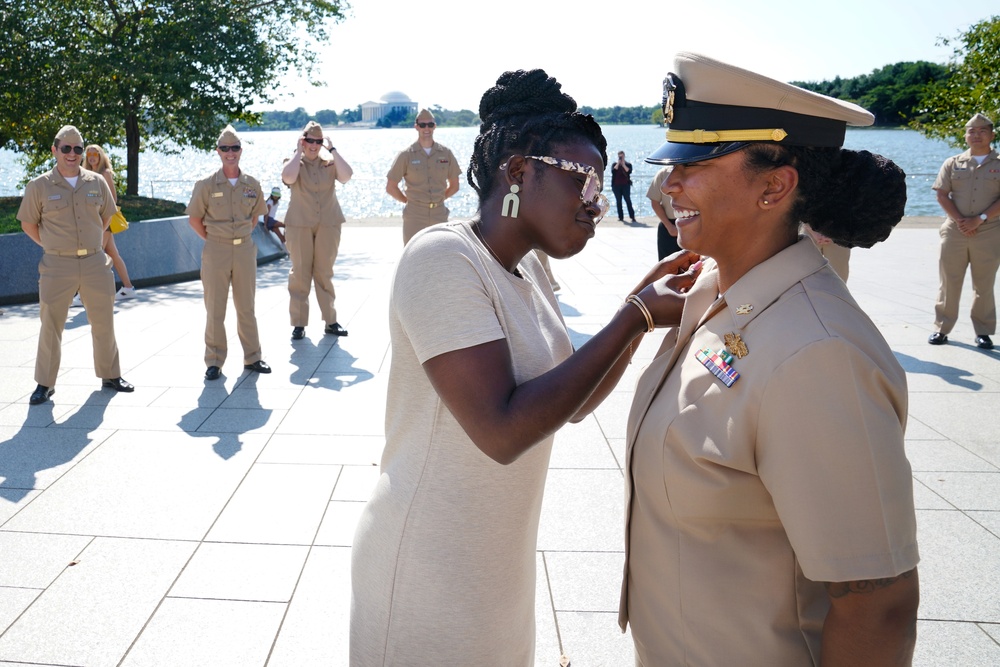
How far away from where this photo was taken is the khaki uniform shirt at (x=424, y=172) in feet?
33.9

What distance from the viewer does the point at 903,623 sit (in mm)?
1438

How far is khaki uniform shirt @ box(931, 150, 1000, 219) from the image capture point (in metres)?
8.57

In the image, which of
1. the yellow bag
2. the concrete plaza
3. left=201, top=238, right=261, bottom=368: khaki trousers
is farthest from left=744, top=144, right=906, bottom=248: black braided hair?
the yellow bag

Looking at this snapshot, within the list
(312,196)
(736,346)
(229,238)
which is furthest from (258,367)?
(736,346)

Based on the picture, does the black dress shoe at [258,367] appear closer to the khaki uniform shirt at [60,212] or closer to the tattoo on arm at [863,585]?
the khaki uniform shirt at [60,212]

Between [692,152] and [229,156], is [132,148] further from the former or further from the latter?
[692,152]

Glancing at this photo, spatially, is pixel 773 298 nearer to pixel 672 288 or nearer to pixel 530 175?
pixel 672 288

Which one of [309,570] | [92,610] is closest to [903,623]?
[309,570]

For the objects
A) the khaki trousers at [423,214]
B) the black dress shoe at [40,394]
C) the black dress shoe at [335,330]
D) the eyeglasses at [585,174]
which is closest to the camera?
the eyeglasses at [585,174]

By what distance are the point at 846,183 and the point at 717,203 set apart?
0.85 ft

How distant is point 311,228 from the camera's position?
9242 millimetres

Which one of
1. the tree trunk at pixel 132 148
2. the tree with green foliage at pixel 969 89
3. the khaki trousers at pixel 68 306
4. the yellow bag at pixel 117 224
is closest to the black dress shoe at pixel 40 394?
the khaki trousers at pixel 68 306

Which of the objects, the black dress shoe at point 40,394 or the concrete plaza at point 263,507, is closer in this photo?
the concrete plaza at point 263,507

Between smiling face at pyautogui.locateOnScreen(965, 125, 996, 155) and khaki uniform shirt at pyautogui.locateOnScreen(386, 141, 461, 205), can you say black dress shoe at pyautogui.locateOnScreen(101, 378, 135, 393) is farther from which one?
smiling face at pyautogui.locateOnScreen(965, 125, 996, 155)
